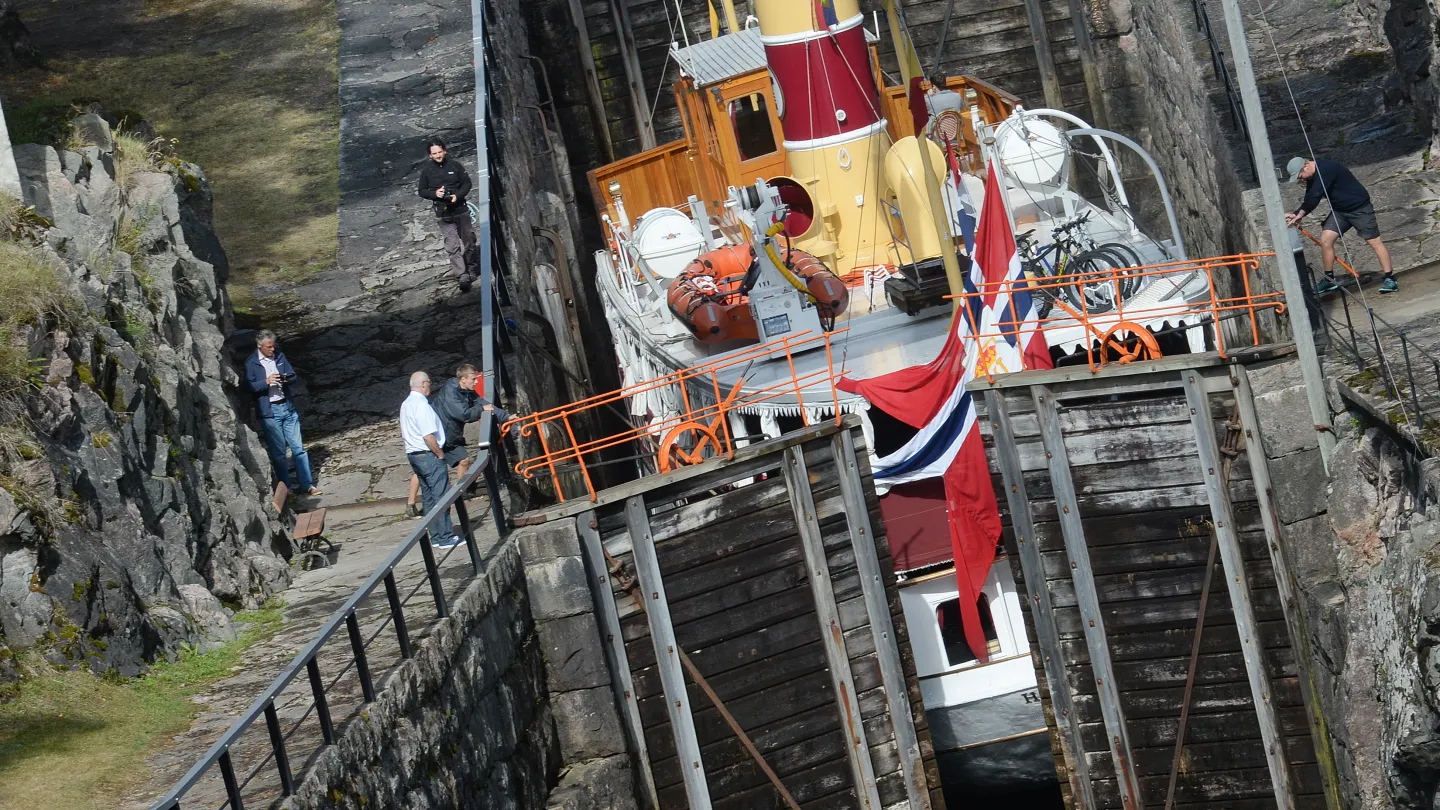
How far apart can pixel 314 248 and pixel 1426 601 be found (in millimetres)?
14389

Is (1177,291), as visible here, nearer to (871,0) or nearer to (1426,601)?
(1426,601)

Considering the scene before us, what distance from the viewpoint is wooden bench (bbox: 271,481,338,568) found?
1241cm

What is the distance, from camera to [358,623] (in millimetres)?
10352

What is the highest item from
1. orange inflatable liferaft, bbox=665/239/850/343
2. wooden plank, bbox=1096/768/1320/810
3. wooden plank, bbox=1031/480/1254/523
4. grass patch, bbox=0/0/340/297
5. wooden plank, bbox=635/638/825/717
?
grass patch, bbox=0/0/340/297

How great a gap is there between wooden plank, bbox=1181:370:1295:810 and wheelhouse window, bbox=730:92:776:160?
634 centimetres

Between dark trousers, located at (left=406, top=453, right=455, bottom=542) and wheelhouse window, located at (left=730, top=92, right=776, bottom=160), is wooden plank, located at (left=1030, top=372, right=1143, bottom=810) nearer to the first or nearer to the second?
dark trousers, located at (left=406, top=453, right=455, bottom=542)

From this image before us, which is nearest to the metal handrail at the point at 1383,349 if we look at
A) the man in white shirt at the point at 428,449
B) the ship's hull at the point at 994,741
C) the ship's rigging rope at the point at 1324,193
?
the ship's rigging rope at the point at 1324,193

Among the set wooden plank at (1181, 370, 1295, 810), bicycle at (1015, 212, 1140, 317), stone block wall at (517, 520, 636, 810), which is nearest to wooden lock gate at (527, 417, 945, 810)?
stone block wall at (517, 520, 636, 810)

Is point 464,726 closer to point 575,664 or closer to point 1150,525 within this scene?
point 575,664

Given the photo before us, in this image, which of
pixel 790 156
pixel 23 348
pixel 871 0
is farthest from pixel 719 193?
pixel 23 348

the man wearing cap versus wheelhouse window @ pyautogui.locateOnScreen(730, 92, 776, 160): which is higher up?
wheelhouse window @ pyautogui.locateOnScreen(730, 92, 776, 160)

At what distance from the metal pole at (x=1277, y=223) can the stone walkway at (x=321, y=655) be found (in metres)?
5.82

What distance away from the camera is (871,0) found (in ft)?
71.1

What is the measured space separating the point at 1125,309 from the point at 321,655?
22.1 ft
